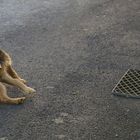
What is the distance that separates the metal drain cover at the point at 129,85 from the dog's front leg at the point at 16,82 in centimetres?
87

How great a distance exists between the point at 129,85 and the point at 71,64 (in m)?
0.81

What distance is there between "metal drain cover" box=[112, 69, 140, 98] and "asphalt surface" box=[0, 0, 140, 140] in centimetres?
7

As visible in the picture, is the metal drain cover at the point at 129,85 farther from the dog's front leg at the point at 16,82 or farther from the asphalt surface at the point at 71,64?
the dog's front leg at the point at 16,82

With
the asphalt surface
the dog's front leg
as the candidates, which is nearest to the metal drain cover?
the asphalt surface

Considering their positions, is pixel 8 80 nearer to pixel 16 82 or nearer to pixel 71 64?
pixel 16 82

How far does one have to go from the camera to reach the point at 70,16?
235 inches

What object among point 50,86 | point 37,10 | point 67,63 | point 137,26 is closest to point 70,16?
point 37,10

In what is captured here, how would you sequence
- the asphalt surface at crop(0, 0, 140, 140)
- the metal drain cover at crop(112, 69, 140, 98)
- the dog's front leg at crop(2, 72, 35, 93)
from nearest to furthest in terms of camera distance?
the asphalt surface at crop(0, 0, 140, 140) → the metal drain cover at crop(112, 69, 140, 98) → the dog's front leg at crop(2, 72, 35, 93)

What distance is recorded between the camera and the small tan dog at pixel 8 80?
3877mm

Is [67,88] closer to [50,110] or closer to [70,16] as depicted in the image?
[50,110]

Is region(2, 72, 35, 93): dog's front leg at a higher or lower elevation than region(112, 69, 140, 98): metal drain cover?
higher

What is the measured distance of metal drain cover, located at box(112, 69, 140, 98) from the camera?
3.87 meters

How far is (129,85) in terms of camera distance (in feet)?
13.2

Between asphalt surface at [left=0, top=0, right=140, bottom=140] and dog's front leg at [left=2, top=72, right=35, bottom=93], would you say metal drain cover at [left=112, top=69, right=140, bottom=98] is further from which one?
dog's front leg at [left=2, top=72, right=35, bottom=93]
